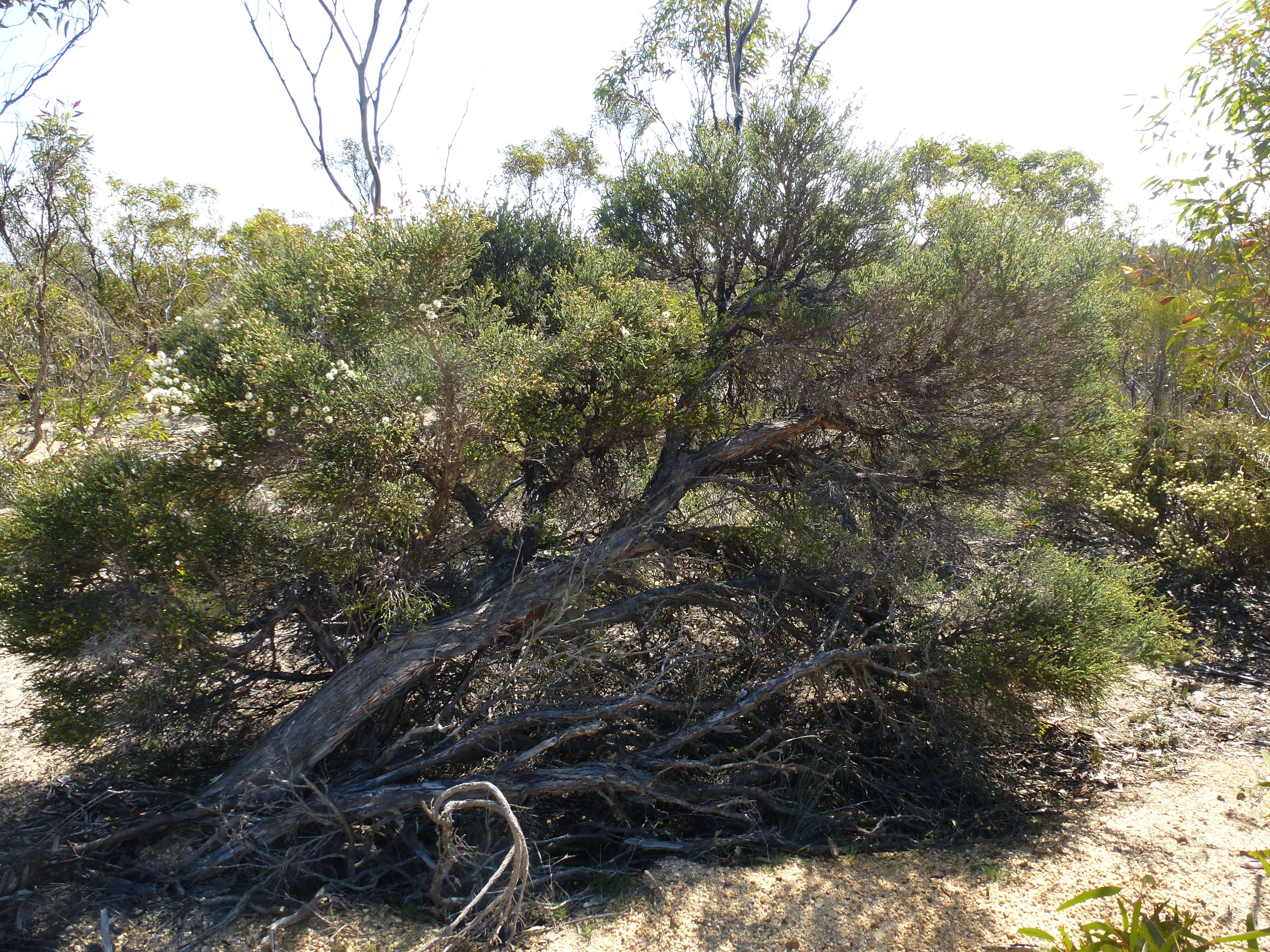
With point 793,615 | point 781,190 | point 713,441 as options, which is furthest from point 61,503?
point 781,190

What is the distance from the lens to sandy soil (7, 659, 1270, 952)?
363cm

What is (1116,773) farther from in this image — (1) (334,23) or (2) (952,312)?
(1) (334,23)

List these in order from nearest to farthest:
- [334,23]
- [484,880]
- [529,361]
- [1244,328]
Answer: [1244,328] < [484,880] < [529,361] < [334,23]

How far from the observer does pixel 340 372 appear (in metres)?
4.44

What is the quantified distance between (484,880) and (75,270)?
11.8 m

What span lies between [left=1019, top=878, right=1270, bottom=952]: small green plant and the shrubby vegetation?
1.47 meters

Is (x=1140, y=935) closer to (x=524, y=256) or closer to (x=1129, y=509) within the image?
(x=524, y=256)

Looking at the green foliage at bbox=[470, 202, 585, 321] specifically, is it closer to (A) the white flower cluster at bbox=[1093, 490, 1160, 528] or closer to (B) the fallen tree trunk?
(B) the fallen tree trunk

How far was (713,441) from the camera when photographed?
5973 mm

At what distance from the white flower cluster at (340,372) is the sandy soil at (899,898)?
2.70 m

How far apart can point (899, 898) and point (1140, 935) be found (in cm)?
114

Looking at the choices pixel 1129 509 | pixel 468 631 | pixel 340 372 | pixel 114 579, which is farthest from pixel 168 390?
pixel 1129 509

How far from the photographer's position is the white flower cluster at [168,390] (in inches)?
159

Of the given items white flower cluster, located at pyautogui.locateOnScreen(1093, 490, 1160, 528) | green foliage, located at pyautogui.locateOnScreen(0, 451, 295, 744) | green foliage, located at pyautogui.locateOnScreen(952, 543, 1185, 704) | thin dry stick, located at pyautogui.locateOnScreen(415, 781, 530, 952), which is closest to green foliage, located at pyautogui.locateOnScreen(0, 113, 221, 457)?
green foliage, located at pyautogui.locateOnScreen(0, 451, 295, 744)
